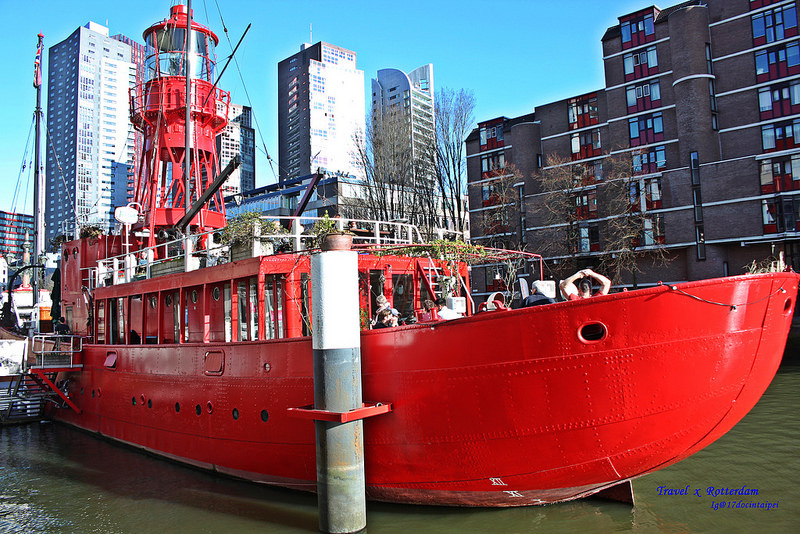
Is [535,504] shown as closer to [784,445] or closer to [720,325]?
[720,325]

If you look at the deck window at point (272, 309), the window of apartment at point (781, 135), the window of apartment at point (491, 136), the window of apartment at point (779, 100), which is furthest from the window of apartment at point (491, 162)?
the deck window at point (272, 309)

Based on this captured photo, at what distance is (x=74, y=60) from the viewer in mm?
111812

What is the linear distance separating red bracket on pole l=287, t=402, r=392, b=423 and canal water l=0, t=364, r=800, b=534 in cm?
170

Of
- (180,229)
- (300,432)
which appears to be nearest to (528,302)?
(300,432)

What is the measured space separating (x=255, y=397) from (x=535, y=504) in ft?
15.4

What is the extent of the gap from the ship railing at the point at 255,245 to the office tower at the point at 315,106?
98559mm

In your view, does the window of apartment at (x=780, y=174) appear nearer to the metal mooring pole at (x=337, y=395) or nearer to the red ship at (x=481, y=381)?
the red ship at (x=481, y=381)

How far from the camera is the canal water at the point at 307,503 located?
7.85 metres

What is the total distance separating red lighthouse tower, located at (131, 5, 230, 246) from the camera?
58.2 ft

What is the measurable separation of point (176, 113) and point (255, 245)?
10351mm

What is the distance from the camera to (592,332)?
6754 millimetres

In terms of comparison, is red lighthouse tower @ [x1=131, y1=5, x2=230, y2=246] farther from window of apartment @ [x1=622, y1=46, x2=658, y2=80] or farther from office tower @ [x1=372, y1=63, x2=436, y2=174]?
office tower @ [x1=372, y1=63, x2=436, y2=174]

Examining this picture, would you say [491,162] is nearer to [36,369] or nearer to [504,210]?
[504,210]

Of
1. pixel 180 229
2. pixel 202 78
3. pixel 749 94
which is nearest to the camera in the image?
pixel 180 229
